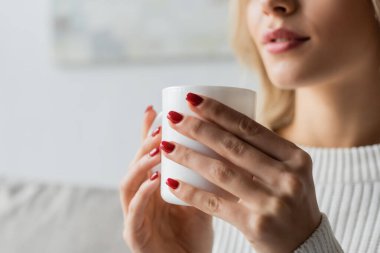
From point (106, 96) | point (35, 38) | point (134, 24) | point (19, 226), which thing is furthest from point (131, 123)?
point (19, 226)

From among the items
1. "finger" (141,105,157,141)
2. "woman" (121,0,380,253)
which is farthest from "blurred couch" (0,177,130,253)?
"finger" (141,105,157,141)

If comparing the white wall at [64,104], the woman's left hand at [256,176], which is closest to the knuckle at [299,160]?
the woman's left hand at [256,176]

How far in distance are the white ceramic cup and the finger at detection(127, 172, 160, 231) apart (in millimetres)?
80

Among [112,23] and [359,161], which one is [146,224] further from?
[112,23]

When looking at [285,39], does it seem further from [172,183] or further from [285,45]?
[172,183]

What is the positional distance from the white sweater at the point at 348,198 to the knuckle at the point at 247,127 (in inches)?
15.5

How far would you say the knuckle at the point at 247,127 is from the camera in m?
0.60

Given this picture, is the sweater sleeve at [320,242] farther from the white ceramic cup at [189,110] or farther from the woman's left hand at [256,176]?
the white ceramic cup at [189,110]

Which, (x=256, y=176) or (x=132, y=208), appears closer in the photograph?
(x=256, y=176)

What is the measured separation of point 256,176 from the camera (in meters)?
0.59

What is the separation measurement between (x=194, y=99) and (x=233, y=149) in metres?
0.07

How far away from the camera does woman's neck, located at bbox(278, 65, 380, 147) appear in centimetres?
100

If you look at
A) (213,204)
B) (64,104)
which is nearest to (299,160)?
(213,204)

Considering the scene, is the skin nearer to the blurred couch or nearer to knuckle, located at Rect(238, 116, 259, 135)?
knuckle, located at Rect(238, 116, 259, 135)
